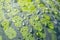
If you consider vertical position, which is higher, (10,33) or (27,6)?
(27,6)

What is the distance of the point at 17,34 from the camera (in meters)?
1.65

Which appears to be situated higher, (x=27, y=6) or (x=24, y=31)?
(x=27, y=6)

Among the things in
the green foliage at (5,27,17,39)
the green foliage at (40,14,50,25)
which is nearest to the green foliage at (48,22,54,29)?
the green foliage at (40,14,50,25)

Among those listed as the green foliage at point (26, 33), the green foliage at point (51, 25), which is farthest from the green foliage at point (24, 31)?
the green foliage at point (51, 25)

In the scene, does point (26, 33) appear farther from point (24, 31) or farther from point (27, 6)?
point (27, 6)

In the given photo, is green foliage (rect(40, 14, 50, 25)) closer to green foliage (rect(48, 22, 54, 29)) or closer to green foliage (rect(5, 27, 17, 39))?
green foliage (rect(48, 22, 54, 29))

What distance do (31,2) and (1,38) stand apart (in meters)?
0.23

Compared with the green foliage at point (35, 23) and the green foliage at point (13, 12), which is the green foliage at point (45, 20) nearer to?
the green foliage at point (35, 23)

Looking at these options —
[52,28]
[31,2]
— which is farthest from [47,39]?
[31,2]

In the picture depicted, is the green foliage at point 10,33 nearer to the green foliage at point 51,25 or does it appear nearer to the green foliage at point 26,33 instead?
the green foliage at point 26,33

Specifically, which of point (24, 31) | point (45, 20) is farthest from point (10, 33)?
point (45, 20)

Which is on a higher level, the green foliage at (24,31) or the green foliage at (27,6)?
the green foliage at (27,6)

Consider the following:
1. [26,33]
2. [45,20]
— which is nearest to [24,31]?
[26,33]

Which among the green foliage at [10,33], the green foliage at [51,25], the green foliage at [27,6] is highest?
the green foliage at [27,6]
